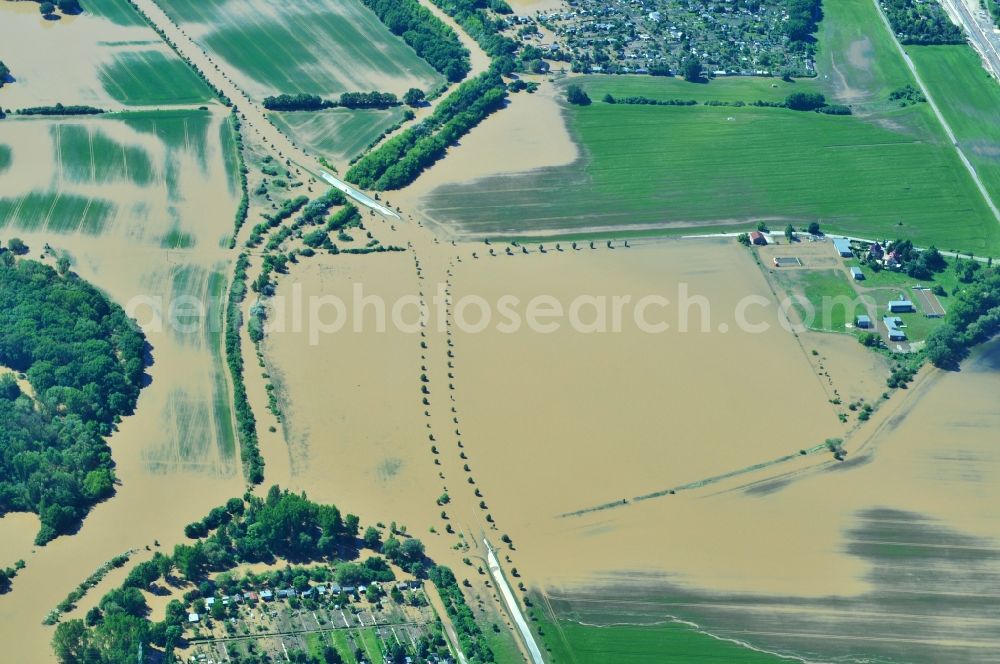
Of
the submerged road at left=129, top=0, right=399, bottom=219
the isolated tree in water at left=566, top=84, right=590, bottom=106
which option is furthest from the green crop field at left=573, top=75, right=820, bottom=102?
the submerged road at left=129, top=0, right=399, bottom=219

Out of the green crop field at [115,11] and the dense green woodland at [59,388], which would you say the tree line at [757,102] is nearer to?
the green crop field at [115,11]

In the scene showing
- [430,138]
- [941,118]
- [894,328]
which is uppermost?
[430,138]

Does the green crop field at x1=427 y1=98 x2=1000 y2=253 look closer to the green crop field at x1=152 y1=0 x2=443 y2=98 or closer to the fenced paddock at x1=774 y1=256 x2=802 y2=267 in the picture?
the fenced paddock at x1=774 y1=256 x2=802 y2=267

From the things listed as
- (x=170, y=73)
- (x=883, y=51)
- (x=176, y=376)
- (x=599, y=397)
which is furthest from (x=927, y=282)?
(x=170, y=73)

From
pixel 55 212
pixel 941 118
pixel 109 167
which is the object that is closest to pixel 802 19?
pixel 941 118

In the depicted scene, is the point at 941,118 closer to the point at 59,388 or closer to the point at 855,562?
the point at 855,562

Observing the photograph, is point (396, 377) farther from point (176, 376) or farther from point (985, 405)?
point (985, 405)
